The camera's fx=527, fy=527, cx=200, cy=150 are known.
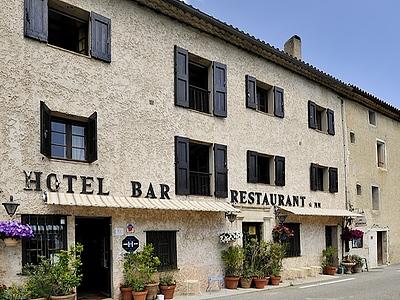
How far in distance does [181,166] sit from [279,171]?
6130 millimetres

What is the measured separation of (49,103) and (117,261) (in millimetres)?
4928

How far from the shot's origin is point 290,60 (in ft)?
75.8

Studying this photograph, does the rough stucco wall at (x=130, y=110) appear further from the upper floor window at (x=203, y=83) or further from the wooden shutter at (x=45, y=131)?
the upper floor window at (x=203, y=83)

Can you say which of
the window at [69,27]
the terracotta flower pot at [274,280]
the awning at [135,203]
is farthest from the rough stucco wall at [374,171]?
the window at [69,27]

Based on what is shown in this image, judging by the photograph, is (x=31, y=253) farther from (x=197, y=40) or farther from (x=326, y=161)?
(x=326, y=161)

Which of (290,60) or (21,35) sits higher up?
(290,60)

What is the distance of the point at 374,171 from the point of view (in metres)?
30.3

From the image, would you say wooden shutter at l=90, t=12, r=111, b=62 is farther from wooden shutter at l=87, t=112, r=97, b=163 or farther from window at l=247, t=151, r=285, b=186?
window at l=247, t=151, r=285, b=186

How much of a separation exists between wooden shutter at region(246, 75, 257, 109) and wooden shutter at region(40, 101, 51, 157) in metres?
9.17

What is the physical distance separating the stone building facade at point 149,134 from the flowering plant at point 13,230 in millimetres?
620

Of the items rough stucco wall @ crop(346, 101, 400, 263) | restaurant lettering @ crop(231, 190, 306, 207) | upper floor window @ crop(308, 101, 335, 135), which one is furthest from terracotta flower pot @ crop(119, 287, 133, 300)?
rough stucco wall @ crop(346, 101, 400, 263)

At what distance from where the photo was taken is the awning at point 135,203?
44.3ft

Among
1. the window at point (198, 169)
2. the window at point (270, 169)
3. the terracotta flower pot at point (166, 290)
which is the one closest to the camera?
the terracotta flower pot at point (166, 290)

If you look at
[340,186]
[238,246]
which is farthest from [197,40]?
[340,186]
